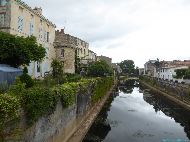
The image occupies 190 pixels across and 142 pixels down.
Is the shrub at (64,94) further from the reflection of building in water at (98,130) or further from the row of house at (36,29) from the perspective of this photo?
the row of house at (36,29)

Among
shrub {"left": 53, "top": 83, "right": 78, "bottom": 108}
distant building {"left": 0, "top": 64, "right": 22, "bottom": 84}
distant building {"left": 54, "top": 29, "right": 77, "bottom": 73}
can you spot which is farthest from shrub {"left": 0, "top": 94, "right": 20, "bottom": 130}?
distant building {"left": 54, "top": 29, "right": 77, "bottom": 73}

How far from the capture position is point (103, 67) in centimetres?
7638

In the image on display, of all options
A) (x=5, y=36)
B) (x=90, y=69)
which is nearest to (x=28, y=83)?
(x=5, y=36)

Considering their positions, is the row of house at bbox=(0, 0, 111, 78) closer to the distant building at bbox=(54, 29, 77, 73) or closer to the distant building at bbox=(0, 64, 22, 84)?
the distant building at bbox=(54, 29, 77, 73)

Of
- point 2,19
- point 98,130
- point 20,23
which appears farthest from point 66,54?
point 98,130

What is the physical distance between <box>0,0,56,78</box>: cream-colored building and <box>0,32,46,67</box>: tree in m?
4.51

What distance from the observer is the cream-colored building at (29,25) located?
4397 cm

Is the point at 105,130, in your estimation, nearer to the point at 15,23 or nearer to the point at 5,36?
the point at 5,36

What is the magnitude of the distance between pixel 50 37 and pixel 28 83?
1430 inches

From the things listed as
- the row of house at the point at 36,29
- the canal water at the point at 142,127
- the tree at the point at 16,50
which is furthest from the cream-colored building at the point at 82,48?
the tree at the point at 16,50

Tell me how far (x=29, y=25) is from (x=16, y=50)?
12.3 metres

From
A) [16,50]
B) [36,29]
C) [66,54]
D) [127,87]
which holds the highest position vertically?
[36,29]

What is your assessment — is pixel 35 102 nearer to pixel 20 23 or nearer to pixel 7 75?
pixel 7 75

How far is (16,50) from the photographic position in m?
39.5
